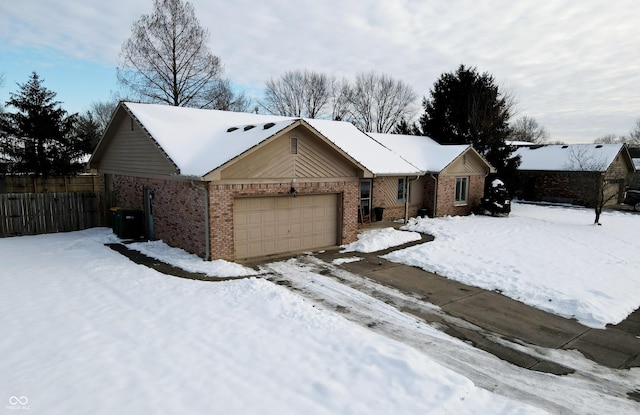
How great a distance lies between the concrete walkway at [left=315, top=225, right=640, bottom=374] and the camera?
22.4ft

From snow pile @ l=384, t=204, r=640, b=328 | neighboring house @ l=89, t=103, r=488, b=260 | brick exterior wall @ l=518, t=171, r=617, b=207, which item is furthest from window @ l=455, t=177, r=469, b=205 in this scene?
brick exterior wall @ l=518, t=171, r=617, b=207

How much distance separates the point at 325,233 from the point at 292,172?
109 inches

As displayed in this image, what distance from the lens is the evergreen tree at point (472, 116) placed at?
28078 millimetres

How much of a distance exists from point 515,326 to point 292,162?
7.93 metres

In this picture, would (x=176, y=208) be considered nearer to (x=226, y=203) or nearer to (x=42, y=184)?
(x=226, y=203)

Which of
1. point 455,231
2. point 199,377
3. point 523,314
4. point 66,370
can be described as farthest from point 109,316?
point 455,231

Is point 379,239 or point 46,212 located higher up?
point 46,212

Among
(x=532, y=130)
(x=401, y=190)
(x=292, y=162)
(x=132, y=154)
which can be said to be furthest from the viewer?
(x=532, y=130)

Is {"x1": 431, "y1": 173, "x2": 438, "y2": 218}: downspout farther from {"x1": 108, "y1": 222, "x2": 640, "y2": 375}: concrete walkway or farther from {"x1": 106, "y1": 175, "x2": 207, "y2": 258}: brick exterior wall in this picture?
{"x1": 106, "y1": 175, "x2": 207, "y2": 258}: brick exterior wall

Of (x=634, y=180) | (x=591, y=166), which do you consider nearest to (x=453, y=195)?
(x=591, y=166)

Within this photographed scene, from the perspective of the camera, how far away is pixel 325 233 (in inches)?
555

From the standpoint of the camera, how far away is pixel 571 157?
30.3m

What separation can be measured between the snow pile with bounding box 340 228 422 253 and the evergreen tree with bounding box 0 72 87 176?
16719 millimetres

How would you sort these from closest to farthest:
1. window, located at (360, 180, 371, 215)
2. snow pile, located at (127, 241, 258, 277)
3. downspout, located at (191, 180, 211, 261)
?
snow pile, located at (127, 241, 258, 277)
downspout, located at (191, 180, 211, 261)
window, located at (360, 180, 371, 215)
